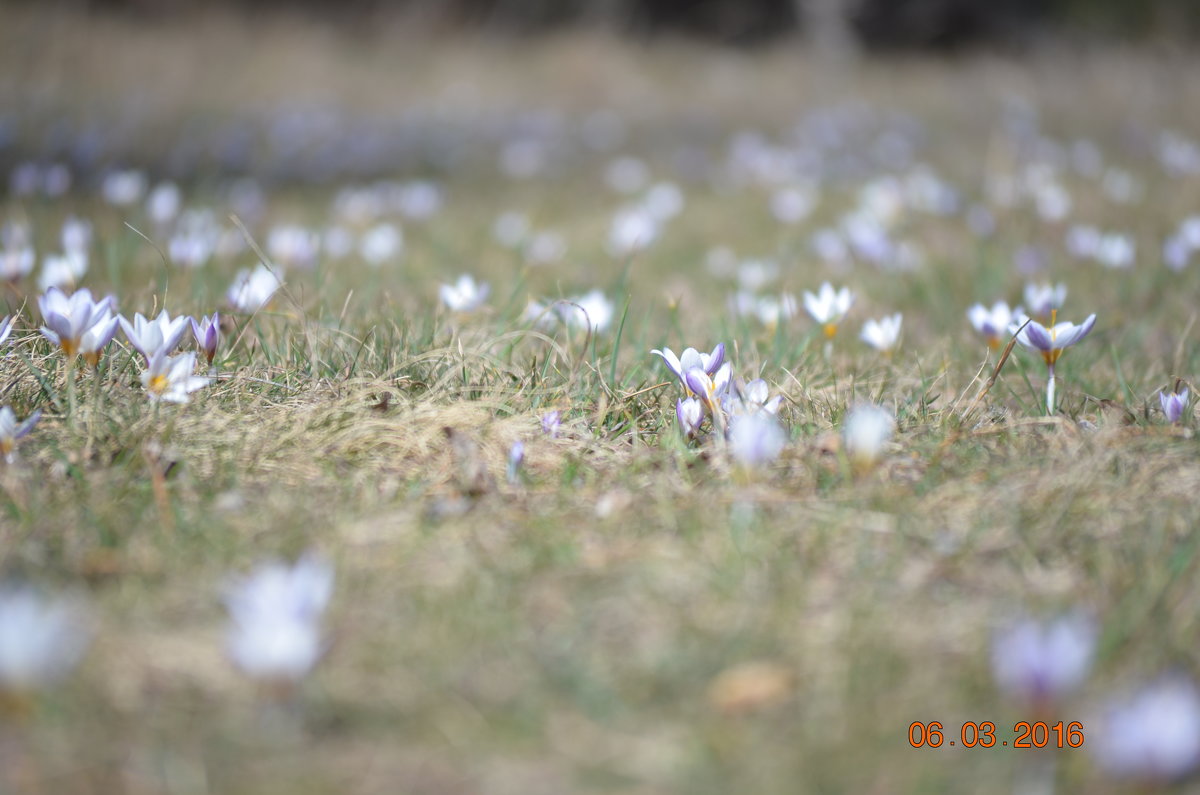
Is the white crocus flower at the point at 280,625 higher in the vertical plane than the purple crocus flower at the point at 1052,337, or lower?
lower

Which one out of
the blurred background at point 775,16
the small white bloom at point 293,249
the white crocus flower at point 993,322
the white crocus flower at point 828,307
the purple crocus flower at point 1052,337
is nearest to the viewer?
the purple crocus flower at point 1052,337

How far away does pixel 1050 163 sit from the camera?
5.05m

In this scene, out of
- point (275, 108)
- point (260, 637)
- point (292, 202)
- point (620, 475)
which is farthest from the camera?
point (275, 108)

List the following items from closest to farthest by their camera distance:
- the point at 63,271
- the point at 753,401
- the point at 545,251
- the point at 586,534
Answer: the point at 586,534
the point at 753,401
the point at 63,271
the point at 545,251

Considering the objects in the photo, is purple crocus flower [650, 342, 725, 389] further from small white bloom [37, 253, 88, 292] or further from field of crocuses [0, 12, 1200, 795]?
small white bloom [37, 253, 88, 292]

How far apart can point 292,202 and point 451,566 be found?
3538 millimetres

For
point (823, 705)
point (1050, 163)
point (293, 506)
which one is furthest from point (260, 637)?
point (1050, 163)

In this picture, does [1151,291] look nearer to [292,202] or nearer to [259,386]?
[259,386]

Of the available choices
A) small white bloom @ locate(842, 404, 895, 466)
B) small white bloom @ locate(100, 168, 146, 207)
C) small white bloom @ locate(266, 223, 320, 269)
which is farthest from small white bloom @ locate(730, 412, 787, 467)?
small white bloom @ locate(100, 168, 146, 207)

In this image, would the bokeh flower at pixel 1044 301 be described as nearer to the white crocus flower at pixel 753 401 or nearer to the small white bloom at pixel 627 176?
the white crocus flower at pixel 753 401

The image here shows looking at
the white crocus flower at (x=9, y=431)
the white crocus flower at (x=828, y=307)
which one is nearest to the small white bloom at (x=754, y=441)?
the white crocus flower at (x=828, y=307)

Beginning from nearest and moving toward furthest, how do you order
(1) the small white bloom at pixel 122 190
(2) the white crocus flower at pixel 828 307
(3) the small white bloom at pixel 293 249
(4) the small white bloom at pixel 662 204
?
(2) the white crocus flower at pixel 828 307
(3) the small white bloom at pixel 293 249
(1) the small white bloom at pixel 122 190
(4) the small white bloom at pixel 662 204

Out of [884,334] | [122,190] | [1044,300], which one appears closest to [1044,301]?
[1044,300]
